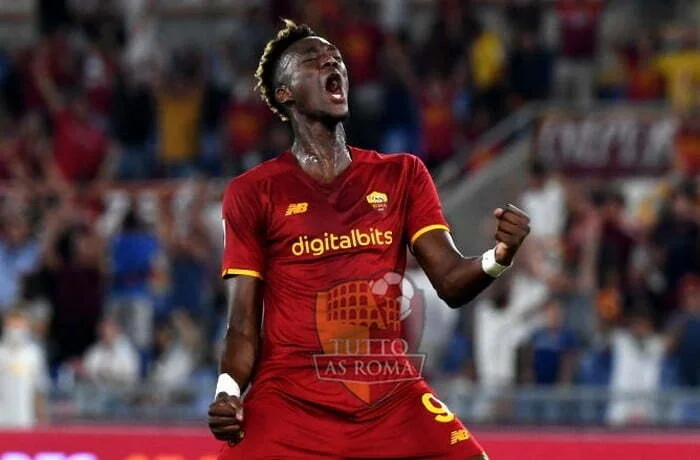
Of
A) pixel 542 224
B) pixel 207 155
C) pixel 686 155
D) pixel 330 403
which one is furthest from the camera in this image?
pixel 207 155

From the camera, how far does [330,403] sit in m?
6.39

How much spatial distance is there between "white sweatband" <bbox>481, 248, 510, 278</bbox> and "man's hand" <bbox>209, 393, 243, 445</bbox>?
94 cm

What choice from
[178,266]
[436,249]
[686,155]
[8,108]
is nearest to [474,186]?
[686,155]

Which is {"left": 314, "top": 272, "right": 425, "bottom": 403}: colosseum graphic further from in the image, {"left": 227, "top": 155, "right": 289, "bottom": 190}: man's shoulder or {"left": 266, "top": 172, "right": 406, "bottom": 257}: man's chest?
{"left": 227, "top": 155, "right": 289, "bottom": 190}: man's shoulder

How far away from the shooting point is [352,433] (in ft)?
20.9

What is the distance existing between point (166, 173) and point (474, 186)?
3.30 meters

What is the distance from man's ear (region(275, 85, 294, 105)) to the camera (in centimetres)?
674

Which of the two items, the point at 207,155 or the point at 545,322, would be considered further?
the point at 207,155

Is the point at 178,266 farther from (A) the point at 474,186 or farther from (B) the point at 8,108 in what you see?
(B) the point at 8,108

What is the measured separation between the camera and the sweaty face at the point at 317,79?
261 inches

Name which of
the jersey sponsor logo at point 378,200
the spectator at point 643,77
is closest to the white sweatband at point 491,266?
the jersey sponsor logo at point 378,200

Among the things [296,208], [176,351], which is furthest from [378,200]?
[176,351]

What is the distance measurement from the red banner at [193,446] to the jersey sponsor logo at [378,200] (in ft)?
12.9

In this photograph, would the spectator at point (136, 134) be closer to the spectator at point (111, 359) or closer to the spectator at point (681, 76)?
the spectator at point (111, 359)
